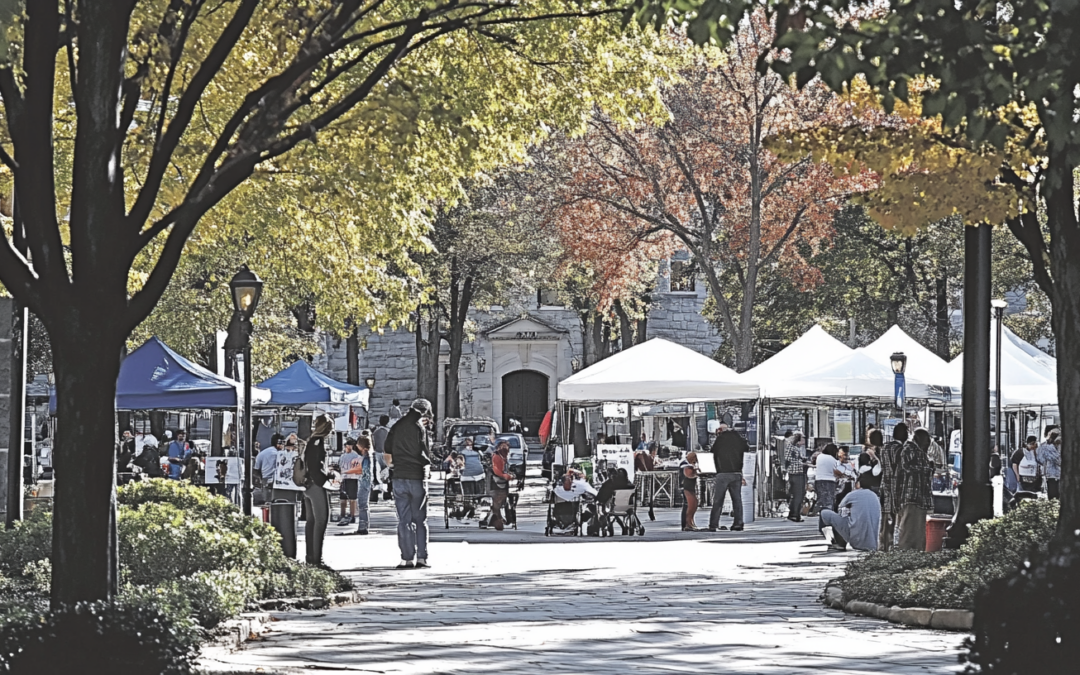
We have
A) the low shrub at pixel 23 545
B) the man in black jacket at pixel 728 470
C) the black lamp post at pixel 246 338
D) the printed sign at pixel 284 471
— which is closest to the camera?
the low shrub at pixel 23 545

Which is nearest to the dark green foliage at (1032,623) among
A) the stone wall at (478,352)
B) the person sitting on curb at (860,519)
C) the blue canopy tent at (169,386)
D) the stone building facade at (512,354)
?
the person sitting on curb at (860,519)

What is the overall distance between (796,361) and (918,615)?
623 inches

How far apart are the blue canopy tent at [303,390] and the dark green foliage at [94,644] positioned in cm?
2396

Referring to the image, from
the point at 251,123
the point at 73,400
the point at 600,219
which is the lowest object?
the point at 73,400

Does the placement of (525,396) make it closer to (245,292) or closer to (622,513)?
(622,513)

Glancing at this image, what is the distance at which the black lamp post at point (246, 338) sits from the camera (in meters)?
17.2

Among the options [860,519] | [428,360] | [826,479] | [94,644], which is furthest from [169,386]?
[428,360]

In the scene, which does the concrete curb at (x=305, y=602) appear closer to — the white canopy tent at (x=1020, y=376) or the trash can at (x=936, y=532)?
the trash can at (x=936, y=532)

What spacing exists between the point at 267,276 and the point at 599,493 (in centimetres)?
1009

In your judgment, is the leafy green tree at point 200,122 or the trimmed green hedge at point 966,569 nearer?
the leafy green tree at point 200,122

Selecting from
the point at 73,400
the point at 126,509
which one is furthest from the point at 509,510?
the point at 73,400

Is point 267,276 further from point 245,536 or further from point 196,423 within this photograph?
point 196,423

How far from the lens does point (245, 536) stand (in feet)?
45.8

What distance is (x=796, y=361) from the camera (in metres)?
27.2
